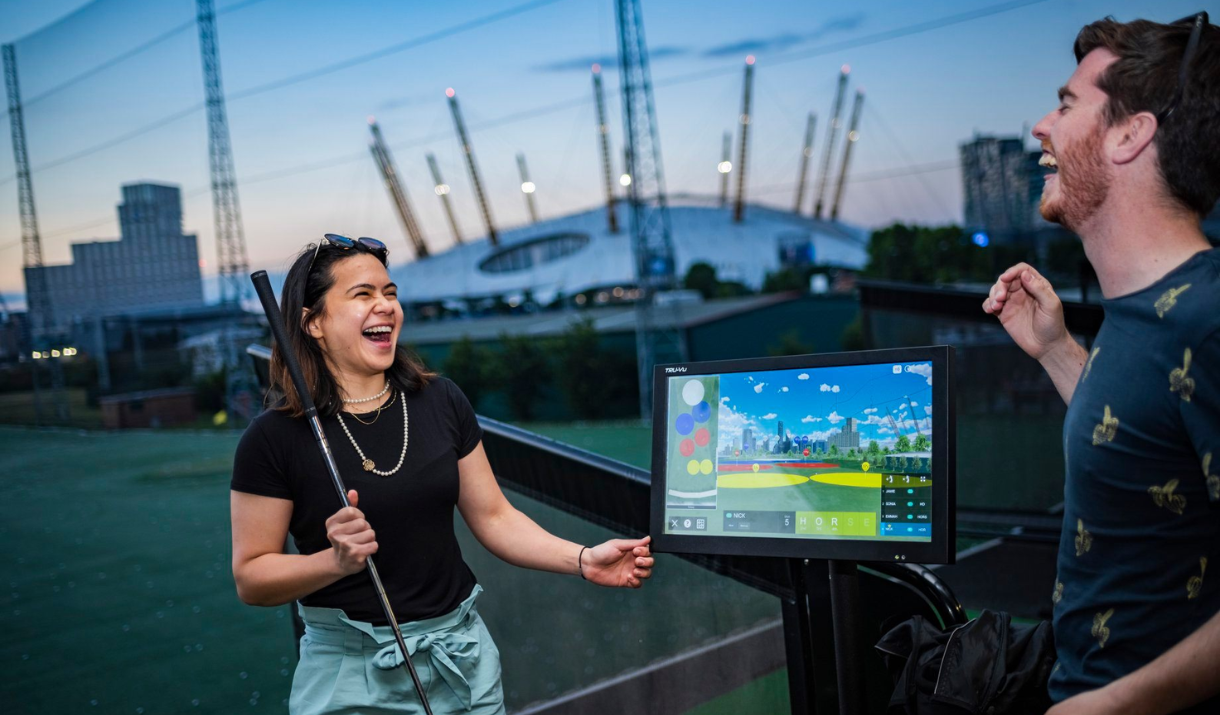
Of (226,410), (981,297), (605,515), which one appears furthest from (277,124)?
(605,515)

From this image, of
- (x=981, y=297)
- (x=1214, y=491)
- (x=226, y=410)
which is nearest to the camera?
(x=1214, y=491)

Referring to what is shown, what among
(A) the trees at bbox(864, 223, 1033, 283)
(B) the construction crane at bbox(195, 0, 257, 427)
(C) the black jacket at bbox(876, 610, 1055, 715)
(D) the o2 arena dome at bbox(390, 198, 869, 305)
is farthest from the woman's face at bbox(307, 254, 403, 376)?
(D) the o2 arena dome at bbox(390, 198, 869, 305)

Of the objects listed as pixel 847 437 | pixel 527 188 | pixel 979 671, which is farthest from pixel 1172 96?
pixel 527 188

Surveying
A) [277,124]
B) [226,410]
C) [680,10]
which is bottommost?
[226,410]

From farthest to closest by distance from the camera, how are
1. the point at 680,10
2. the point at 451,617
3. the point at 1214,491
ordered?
the point at 680,10, the point at 451,617, the point at 1214,491

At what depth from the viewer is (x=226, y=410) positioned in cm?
686

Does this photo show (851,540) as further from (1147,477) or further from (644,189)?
(644,189)

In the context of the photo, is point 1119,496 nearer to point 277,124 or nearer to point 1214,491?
point 1214,491

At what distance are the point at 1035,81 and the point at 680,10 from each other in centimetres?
956

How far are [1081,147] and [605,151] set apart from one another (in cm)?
2489

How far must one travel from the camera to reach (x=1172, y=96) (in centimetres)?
117

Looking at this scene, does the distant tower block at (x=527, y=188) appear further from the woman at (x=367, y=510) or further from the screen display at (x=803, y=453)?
the screen display at (x=803, y=453)

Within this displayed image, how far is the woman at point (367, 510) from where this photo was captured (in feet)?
5.08

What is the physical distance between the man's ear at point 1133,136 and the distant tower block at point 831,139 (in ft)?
61.8
